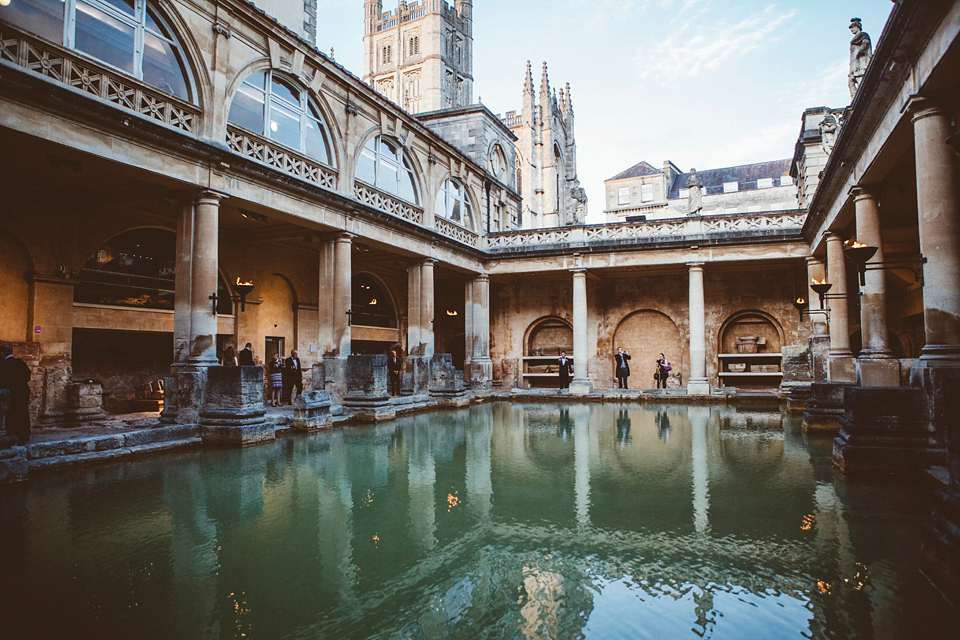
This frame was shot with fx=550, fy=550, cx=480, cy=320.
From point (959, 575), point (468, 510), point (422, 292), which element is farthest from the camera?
point (422, 292)

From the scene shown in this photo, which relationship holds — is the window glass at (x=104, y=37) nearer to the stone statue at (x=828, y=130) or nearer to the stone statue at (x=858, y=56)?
the stone statue at (x=858, y=56)

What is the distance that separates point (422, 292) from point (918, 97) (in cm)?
1378

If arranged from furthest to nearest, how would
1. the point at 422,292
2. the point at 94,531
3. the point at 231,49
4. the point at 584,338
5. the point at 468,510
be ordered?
1. the point at 584,338
2. the point at 422,292
3. the point at 231,49
4. the point at 468,510
5. the point at 94,531

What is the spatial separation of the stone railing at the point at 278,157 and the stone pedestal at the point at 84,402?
19.3 ft

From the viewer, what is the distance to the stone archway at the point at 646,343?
77.7 feet

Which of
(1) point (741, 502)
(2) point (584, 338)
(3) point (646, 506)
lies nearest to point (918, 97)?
(1) point (741, 502)

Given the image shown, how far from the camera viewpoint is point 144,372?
1440 cm

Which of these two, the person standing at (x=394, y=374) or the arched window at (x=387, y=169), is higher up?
the arched window at (x=387, y=169)

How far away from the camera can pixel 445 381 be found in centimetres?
1694

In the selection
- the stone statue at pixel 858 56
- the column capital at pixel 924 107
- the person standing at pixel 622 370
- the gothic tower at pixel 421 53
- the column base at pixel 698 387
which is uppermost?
the gothic tower at pixel 421 53

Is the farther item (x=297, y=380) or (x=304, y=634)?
(x=297, y=380)

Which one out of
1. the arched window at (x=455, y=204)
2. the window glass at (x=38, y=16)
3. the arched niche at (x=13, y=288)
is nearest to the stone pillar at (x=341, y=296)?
the arched window at (x=455, y=204)

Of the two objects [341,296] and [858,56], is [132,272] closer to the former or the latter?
[341,296]

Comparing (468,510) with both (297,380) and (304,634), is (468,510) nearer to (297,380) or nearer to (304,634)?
(304,634)
